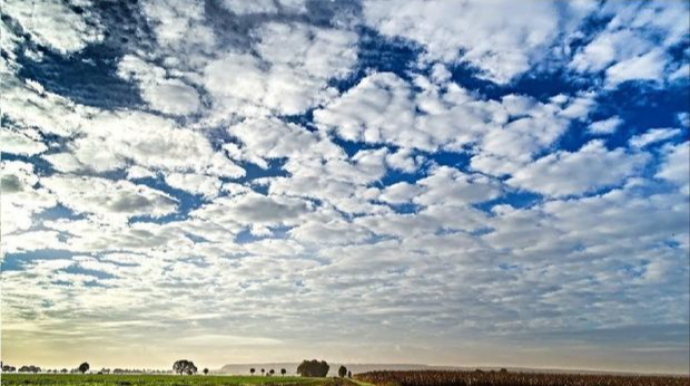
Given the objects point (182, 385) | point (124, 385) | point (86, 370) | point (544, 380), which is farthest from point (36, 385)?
point (86, 370)

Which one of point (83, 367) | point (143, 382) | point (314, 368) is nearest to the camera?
point (143, 382)

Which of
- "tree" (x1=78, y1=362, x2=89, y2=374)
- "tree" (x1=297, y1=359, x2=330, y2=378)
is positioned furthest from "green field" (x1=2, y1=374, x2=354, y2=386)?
"tree" (x1=78, y1=362, x2=89, y2=374)

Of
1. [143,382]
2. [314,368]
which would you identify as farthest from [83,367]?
[143,382]

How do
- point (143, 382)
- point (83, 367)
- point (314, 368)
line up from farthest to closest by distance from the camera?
point (83, 367) < point (314, 368) < point (143, 382)

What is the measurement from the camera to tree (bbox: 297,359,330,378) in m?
135

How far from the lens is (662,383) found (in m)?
55.9

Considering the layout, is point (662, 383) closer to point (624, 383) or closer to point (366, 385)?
point (624, 383)

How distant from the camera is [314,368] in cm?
13612

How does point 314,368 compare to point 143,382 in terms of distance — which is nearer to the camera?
point 143,382

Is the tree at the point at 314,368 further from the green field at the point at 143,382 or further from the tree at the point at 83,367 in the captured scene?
the tree at the point at 83,367

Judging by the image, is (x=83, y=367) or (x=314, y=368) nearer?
(x=314, y=368)

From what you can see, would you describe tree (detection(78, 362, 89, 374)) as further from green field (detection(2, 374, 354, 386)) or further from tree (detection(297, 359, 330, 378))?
green field (detection(2, 374, 354, 386))

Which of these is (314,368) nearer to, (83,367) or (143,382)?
(143,382)

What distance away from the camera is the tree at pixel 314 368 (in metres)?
135
